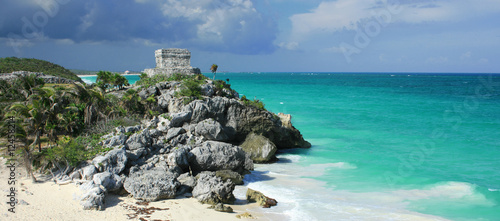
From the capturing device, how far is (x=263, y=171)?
16016 mm

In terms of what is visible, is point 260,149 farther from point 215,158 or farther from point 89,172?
point 89,172

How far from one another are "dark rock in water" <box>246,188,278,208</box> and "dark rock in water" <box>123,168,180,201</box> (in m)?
2.61

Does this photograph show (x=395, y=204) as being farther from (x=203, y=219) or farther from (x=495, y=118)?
(x=495, y=118)

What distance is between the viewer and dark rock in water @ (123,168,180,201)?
38.6ft

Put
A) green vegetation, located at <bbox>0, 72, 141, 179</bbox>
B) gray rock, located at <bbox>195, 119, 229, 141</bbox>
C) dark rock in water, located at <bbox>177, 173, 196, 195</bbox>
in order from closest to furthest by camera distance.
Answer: dark rock in water, located at <bbox>177, 173, 196, 195</bbox> → green vegetation, located at <bbox>0, 72, 141, 179</bbox> → gray rock, located at <bbox>195, 119, 229, 141</bbox>

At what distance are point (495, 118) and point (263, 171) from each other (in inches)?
1120

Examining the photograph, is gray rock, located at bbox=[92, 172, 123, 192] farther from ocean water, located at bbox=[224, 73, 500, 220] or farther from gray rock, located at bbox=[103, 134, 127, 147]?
ocean water, located at bbox=[224, 73, 500, 220]

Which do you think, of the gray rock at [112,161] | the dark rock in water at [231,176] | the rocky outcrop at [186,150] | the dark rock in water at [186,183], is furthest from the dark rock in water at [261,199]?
the gray rock at [112,161]

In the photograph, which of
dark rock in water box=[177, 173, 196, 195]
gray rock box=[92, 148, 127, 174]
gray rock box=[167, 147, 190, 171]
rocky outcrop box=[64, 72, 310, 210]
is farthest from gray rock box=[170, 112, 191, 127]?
dark rock in water box=[177, 173, 196, 195]

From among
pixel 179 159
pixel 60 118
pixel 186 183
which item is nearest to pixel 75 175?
pixel 179 159

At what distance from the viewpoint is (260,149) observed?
17.6 metres

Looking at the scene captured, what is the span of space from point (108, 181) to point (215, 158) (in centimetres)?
442

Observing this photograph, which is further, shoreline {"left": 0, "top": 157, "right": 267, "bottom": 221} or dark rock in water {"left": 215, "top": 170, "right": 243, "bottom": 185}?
dark rock in water {"left": 215, "top": 170, "right": 243, "bottom": 185}

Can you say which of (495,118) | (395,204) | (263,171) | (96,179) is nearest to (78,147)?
(96,179)
